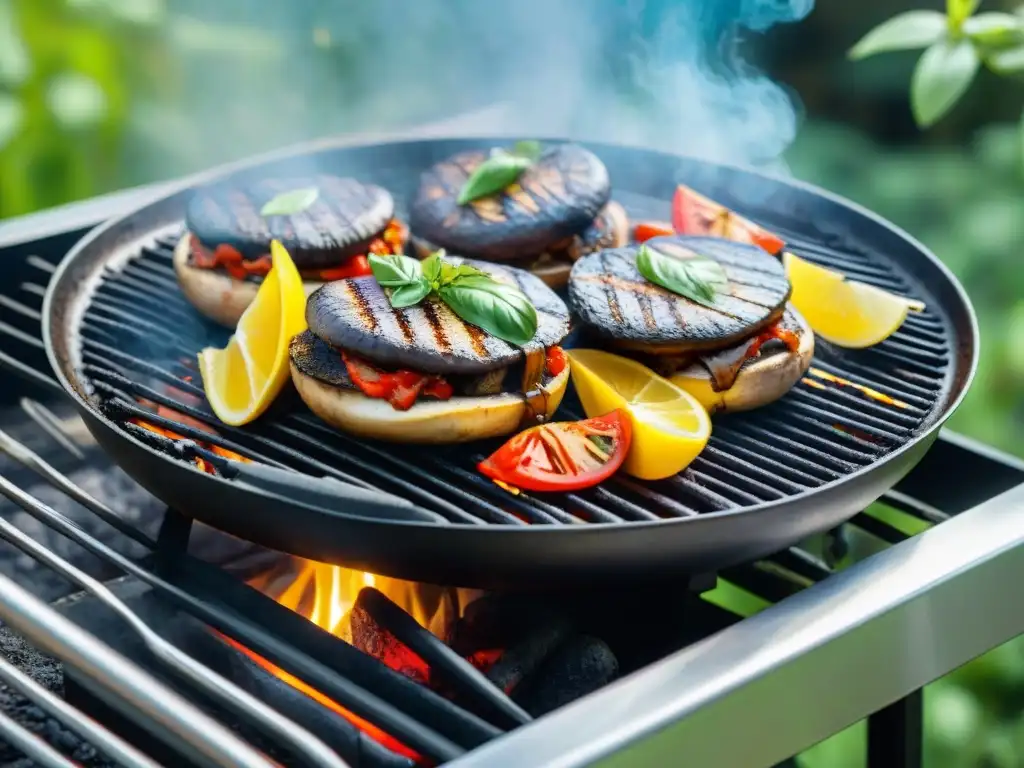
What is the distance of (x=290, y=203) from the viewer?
332 centimetres

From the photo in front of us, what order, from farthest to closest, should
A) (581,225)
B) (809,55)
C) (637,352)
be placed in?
(809,55)
(581,225)
(637,352)

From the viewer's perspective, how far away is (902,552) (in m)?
2.59

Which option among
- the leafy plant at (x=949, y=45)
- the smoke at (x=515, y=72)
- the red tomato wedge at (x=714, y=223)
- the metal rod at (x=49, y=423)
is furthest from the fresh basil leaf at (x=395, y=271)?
the smoke at (x=515, y=72)

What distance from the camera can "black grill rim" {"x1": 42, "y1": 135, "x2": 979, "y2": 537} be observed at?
90.2 inches

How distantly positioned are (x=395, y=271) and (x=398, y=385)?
33 cm

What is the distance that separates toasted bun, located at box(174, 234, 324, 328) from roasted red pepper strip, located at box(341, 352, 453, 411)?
0.70 m

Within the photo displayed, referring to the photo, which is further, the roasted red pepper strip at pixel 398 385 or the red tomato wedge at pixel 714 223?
the red tomato wedge at pixel 714 223

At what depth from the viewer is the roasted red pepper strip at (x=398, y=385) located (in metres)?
2.56

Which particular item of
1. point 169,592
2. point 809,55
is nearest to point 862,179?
point 809,55

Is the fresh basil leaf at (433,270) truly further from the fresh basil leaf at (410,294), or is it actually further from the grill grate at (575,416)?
the grill grate at (575,416)

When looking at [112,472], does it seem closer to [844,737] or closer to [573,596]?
[573,596]

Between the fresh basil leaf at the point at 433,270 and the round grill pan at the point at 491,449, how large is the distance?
40cm

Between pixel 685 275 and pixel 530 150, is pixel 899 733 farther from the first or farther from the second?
pixel 530 150

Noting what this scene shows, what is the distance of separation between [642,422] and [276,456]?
32.8 inches
